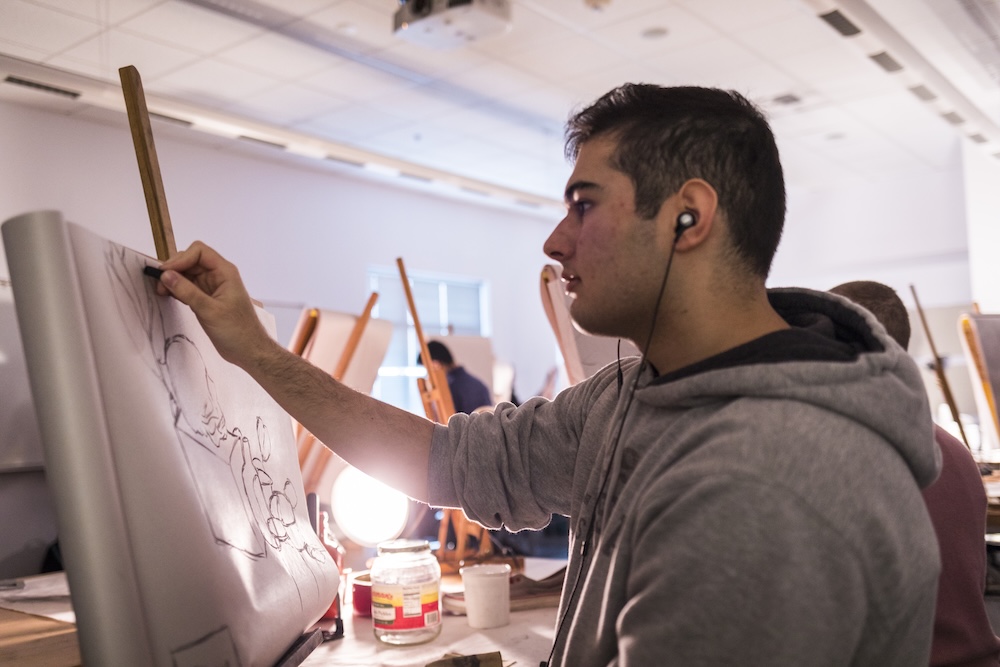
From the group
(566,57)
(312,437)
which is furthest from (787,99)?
(312,437)

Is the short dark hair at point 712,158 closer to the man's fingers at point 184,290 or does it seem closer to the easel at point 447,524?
the man's fingers at point 184,290

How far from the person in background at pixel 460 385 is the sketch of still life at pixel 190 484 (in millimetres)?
3609

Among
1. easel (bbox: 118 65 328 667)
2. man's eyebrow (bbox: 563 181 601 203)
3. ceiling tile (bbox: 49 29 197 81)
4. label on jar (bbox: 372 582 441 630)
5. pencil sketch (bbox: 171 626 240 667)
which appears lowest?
label on jar (bbox: 372 582 441 630)

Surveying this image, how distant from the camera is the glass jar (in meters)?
1.35

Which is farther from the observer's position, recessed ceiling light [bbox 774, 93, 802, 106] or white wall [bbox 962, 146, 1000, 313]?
white wall [bbox 962, 146, 1000, 313]

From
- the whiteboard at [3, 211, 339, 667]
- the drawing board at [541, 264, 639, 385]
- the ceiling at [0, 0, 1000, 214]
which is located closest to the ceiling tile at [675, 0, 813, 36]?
the ceiling at [0, 0, 1000, 214]

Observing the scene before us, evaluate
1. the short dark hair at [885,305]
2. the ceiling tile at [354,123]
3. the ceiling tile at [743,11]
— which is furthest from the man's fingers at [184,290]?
the ceiling tile at [354,123]

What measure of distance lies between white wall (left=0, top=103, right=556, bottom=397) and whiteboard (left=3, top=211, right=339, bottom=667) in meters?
4.24

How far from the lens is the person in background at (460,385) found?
4.82 m

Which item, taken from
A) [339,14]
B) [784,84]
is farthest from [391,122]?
[784,84]

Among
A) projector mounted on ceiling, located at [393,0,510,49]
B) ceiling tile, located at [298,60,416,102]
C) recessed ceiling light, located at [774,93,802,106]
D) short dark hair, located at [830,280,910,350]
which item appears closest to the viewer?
short dark hair, located at [830,280,910,350]

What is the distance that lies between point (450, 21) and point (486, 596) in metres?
3.01

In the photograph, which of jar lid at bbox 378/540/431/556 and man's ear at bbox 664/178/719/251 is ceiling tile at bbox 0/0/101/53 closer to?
jar lid at bbox 378/540/431/556

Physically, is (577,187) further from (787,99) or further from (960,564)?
(787,99)
